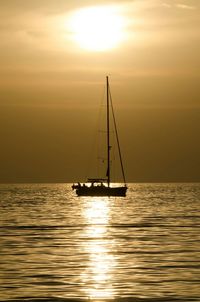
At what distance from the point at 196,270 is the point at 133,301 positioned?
27.4 feet

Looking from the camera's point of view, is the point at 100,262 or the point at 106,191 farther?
the point at 106,191

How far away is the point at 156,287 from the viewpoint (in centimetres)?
3366

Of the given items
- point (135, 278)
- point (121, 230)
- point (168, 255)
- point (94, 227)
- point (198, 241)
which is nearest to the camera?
point (135, 278)

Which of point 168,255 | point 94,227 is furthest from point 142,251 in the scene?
point 94,227

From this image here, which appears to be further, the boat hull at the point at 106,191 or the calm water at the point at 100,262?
the boat hull at the point at 106,191

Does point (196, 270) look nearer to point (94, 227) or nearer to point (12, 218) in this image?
point (94, 227)

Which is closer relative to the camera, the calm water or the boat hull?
the calm water

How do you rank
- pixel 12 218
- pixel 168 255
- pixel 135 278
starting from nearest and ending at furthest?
pixel 135 278 < pixel 168 255 < pixel 12 218

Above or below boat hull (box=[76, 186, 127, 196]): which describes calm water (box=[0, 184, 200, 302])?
below

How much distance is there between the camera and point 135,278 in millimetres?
36062

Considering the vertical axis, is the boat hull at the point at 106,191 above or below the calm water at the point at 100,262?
above

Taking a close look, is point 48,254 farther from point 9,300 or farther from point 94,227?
point 94,227

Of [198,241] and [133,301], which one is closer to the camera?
[133,301]

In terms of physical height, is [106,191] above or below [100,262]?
above
